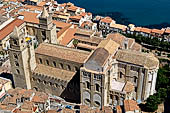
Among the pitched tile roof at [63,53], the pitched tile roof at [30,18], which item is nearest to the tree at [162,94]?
the pitched tile roof at [63,53]

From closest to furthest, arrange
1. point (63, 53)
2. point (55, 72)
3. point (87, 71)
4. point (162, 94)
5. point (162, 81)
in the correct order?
point (87, 71), point (162, 94), point (63, 53), point (55, 72), point (162, 81)

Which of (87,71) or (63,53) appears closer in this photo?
(87,71)

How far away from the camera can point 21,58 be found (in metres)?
52.5

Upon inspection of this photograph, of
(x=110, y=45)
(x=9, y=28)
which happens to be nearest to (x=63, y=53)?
(x=110, y=45)

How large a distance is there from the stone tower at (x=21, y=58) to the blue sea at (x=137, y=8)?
202ft

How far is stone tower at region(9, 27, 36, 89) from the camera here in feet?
168

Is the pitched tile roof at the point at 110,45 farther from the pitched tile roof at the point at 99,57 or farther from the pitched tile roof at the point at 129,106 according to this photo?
the pitched tile roof at the point at 129,106

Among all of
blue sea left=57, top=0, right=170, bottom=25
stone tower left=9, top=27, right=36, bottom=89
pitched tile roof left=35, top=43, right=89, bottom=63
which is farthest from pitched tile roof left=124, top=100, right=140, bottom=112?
blue sea left=57, top=0, right=170, bottom=25

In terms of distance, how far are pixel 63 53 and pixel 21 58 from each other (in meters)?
8.42

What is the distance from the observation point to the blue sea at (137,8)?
354 feet

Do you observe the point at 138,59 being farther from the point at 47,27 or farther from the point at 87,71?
the point at 47,27

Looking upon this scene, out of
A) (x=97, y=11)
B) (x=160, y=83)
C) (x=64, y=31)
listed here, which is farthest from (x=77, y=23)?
(x=160, y=83)

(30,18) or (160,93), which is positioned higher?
(30,18)

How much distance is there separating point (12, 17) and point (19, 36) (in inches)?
1458
